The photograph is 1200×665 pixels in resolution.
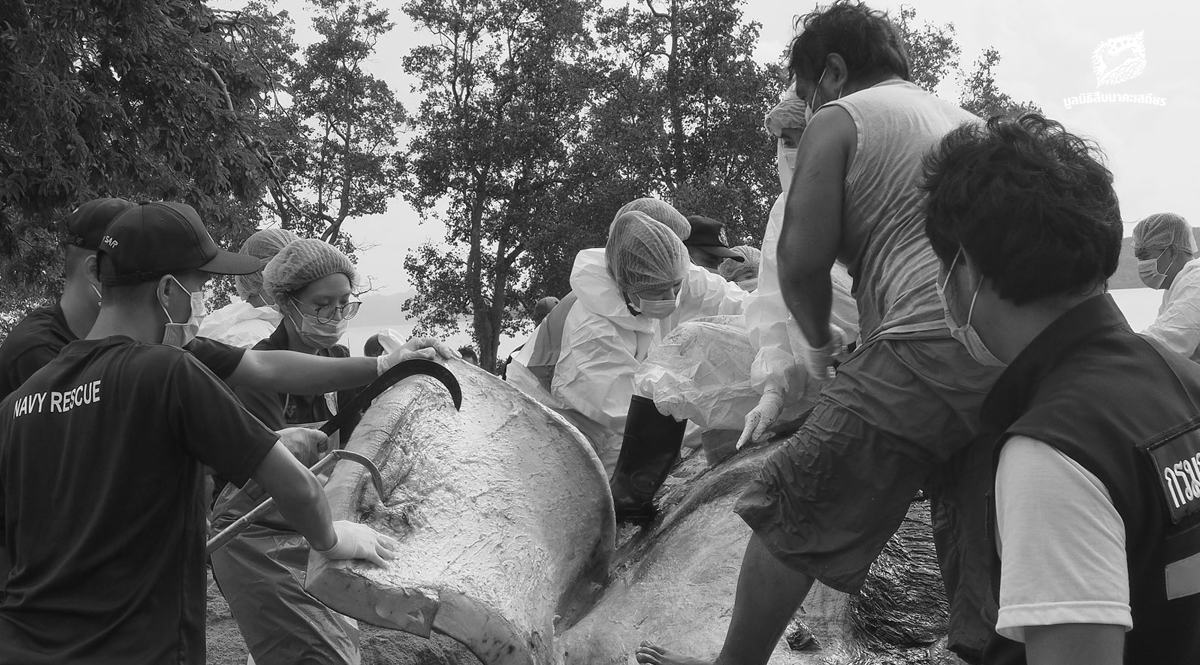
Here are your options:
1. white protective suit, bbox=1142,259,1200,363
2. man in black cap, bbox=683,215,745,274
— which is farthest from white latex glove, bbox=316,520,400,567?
white protective suit, bbox=1142,259,1200,363

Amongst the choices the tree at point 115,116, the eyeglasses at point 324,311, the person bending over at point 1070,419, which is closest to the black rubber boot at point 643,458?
the eyeglasses at point 324,311

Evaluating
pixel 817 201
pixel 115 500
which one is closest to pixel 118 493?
pixel 115 500

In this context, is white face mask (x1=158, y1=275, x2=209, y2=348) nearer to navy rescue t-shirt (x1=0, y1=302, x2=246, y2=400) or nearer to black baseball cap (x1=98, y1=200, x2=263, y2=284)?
black baseball cap (x1=98, y1=200, x2=263, y2=284)

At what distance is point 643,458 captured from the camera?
449 centimetres

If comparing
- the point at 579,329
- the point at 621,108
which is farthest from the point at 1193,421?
the point at 621,108

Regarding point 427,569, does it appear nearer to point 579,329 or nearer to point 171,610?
point 171,610

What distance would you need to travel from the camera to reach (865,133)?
2.48m

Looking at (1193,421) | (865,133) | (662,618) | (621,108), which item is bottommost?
(662,618)

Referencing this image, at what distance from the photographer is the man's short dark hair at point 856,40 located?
2.74 m

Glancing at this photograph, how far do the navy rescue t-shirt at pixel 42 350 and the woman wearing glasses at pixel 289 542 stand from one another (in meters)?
0.32

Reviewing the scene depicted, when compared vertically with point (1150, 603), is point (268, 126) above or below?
above

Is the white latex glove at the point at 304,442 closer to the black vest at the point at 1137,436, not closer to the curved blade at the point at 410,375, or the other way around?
the curved blade at the point at 410,375

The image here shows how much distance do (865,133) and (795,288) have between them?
1.31 ft

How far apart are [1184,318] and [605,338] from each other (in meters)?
3.08
